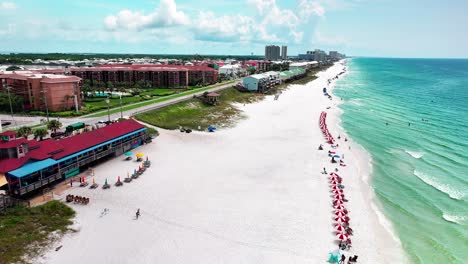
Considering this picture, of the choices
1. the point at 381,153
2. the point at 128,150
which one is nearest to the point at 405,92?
the point at 381,153

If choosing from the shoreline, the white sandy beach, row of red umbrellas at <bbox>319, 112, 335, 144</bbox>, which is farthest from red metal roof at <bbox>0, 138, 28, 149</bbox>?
row of red umbrellas at <bbox>319, 112, 335, 144</bbox>

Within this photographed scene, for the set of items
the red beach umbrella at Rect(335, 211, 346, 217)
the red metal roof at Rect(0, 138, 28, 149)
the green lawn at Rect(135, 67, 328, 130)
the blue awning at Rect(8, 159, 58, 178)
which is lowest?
the red beach umbrella at Rect(335, 211, 346, 217)

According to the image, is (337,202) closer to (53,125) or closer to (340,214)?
(340,214)

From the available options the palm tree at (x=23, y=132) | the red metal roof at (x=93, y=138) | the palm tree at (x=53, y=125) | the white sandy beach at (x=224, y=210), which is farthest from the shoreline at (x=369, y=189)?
the palm tree at (x=23, y=132)

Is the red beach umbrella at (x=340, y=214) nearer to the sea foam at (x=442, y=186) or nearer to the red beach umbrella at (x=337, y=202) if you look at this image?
the red beach umbrella at (x=337, y=202)

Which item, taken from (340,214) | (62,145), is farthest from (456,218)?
(62,145)

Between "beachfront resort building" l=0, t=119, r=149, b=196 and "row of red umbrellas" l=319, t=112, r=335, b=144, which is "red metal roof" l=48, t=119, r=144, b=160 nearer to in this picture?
"beachfront resort building" l=0, t=119, r=149, b=196

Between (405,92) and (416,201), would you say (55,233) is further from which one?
(405,92)
